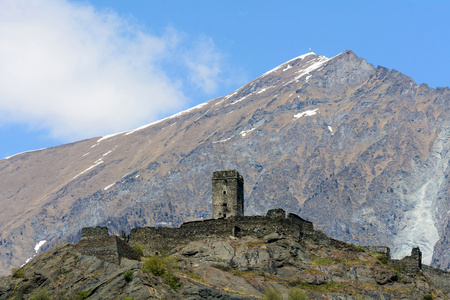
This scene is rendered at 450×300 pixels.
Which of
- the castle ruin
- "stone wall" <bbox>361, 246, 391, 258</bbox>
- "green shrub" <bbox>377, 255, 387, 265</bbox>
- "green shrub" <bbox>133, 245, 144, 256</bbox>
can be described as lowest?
"green shrub" <bbox>377, 255, 387, 265</bbox>

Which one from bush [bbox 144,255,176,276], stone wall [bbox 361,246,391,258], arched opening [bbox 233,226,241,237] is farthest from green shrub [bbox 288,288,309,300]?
stone wall [bbox 361,246,391,258]

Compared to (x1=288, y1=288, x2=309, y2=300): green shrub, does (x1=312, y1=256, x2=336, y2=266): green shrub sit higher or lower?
higher

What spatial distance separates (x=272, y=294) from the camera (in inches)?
2958

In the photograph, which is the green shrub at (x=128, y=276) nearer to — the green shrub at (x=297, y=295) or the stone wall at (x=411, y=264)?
the green shrub at (x=297, y=295)

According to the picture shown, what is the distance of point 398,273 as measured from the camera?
9406cm

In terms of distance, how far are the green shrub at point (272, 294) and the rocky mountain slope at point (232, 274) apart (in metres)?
0.27

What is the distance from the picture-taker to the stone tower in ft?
387

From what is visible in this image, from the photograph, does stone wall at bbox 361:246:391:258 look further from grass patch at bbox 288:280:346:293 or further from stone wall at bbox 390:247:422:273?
grass patch at bbox 288:280:346:293

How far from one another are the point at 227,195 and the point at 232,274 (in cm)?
3349

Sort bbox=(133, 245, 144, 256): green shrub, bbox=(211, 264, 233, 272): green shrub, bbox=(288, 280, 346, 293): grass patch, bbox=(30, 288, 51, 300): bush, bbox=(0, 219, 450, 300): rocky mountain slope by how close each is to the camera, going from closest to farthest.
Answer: bbox=(0, 219, 450, 300): rocky mountain slope
bbox=(30, 288, 51, 300): bush
bbox=(288, 280, 346, 293): grass patch
bbox=(211, 264, 233, 272): green shrub
bbox=(133, 245, 144, 256): green shrub

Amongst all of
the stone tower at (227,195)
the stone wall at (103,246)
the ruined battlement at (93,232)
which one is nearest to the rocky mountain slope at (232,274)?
the stone wall at (103,246)

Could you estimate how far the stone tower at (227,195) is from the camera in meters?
118

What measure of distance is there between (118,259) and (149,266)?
32.6 ft

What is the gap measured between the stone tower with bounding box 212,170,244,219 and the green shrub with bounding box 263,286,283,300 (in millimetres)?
38613
